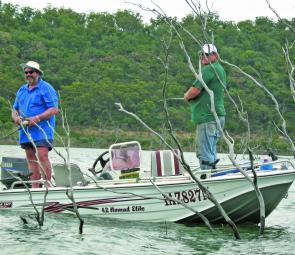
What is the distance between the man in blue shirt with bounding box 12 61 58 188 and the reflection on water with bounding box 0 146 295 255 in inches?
27.2

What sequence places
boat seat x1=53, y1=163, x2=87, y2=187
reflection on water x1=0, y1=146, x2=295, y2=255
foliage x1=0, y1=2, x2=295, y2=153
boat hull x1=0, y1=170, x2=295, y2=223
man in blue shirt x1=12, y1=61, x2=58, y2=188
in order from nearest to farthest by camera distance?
reflection on water x1=0, y1=146, x2=295, y2=255
boat hull x1=0, y1=170, x2=295, y2=223
boat seat x1=53, y1=163, x2=87, y2=187
man in blue shirt x1=12, y1=61, x2=58, y2=188
foliage x1=0, y1=2, x2=295, y2=153

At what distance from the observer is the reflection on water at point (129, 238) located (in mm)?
8148

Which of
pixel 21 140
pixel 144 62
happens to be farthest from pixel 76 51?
pixel 21 140

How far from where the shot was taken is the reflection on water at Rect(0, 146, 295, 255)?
815 centimetres

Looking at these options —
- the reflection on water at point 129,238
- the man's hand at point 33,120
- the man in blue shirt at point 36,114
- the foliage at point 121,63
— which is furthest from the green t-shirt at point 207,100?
the foliage at point 121,63

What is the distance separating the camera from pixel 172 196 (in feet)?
31.0

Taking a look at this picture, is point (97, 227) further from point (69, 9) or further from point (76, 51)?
point (69, 9)

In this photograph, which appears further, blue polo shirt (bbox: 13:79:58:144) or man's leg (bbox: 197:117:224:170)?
blue polo shirt (bbox: 13:79:58:144)

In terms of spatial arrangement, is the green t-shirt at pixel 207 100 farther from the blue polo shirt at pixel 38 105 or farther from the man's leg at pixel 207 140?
the blue polo shirt at pixel 38 105

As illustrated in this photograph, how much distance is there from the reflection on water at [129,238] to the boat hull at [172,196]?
12 centimetres

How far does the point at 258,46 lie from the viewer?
106m

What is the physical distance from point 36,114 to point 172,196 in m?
2.01

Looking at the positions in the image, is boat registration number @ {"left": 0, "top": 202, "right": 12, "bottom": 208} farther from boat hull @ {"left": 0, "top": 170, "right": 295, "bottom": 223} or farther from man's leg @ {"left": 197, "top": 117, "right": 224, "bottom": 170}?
A: man's leg @ {"left": 197, "top": 117, "right": 224, "bottom": 170}

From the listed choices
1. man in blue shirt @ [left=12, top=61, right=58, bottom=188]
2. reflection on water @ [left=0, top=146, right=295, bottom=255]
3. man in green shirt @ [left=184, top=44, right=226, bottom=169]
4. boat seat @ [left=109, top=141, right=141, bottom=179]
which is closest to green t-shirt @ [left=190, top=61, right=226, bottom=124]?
man in green shirt @ [left=184, top=44, right=226, bottom=169]
